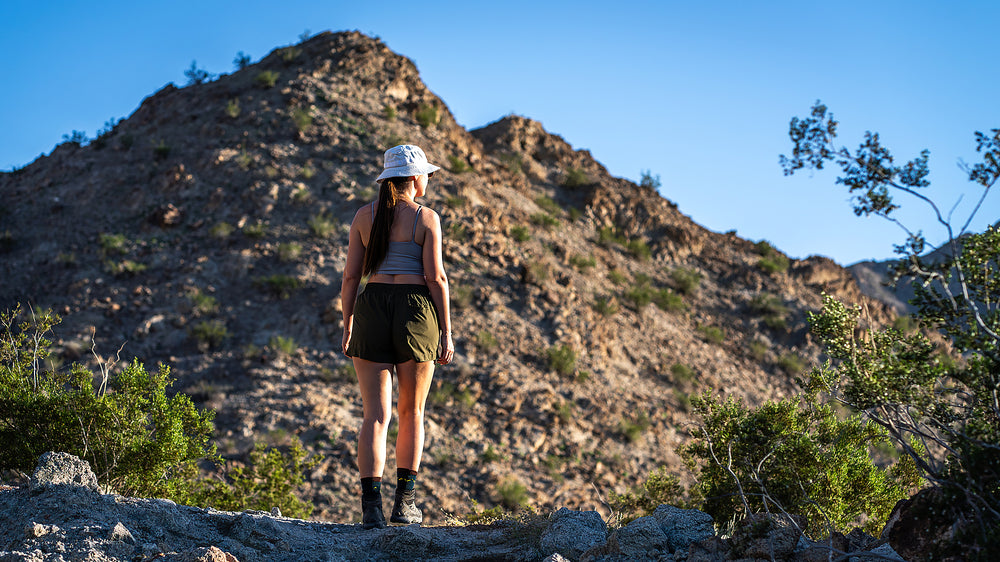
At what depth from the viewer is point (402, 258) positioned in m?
3.78

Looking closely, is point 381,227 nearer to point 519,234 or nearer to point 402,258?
point 402,258

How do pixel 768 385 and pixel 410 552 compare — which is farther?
pixel 768 385

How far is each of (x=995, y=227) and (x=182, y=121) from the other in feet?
52.5

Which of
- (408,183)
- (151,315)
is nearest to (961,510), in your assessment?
(408,183)

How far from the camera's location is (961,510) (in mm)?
2672

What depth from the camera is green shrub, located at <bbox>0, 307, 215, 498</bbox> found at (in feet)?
13.7

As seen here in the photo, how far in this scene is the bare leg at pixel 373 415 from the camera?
3.66m

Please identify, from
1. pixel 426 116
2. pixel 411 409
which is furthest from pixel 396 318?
pixel 426 116

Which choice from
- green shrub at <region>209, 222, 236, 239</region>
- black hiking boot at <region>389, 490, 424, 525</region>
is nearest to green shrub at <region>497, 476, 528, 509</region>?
black hiking boot at <region>389, 490, 424, 525</region>

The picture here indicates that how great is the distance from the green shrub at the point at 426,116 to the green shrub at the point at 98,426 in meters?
12.7

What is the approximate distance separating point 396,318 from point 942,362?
2.47 metres

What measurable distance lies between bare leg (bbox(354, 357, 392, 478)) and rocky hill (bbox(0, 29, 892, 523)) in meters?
3.69

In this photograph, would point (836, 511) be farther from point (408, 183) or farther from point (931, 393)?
point (408, 183)

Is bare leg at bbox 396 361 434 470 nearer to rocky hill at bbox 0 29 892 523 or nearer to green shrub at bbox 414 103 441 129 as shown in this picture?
rocky hill at bbox 0 29 892 523
